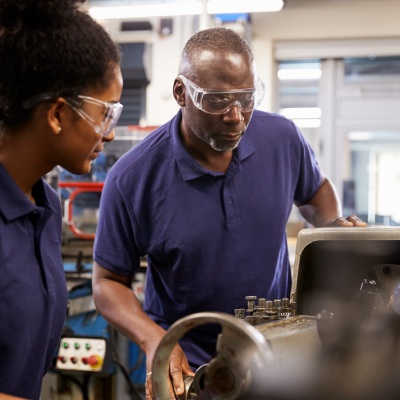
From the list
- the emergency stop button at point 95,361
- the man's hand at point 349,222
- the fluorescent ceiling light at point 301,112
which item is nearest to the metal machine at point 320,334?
the man's hand at point 349,222

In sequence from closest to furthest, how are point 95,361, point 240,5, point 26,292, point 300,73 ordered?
point 26,292, point 95,361, point 240,5, point 300,73

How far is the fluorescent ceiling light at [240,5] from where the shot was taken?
13.0ft

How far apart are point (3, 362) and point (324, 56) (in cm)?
452

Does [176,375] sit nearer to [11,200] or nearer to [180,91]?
[11,200]

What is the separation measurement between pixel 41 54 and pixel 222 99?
0.56 meters

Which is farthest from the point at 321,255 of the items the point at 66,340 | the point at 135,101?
the point at 135,101

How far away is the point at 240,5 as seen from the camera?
3.98m

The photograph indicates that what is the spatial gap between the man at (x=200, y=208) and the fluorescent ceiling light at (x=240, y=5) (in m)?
2.58

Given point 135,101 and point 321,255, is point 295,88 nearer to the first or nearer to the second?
point 135,101

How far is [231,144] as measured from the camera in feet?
4.76

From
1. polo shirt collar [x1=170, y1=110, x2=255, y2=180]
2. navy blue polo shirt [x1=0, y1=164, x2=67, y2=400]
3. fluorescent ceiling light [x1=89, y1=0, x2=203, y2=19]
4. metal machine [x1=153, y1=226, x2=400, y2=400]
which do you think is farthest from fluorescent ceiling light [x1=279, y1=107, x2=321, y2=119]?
navy blue polo shirt [x1=0, y1=164, x2=67, y2=400]

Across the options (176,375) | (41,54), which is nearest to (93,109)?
(41,54)

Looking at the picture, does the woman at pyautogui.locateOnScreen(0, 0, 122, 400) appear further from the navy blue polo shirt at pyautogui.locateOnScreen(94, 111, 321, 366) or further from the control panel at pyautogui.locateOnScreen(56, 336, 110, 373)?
the control panel at pyautogui.locateOnScreen(56, 336, 110, 373)

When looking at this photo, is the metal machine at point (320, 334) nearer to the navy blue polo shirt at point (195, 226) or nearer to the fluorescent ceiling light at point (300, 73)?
the navy blue polo shirt at point (195, 226)
